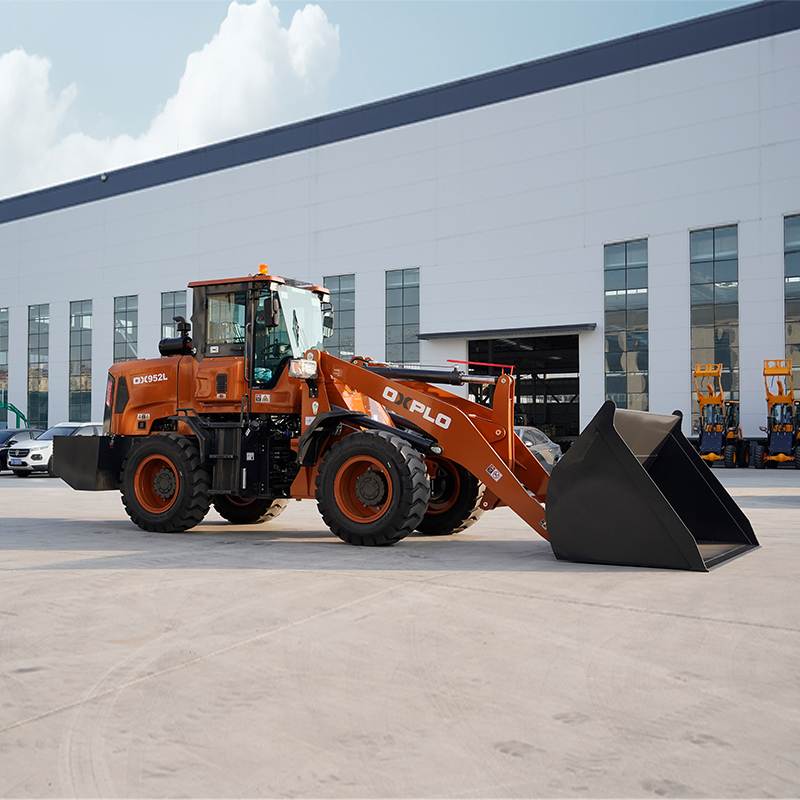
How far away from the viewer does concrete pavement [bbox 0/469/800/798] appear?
3.41m

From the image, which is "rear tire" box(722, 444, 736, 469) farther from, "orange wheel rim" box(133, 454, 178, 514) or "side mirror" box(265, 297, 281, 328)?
"orange wheel rim" box(133, 454, 178, 514)

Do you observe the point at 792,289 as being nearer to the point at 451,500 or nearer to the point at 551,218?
the point at 551,218

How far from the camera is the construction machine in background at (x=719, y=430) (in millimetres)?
30812

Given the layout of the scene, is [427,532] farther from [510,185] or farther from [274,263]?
[274,263]

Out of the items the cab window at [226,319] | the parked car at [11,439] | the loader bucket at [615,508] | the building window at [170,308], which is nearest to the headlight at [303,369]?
the cab window at [226,319]

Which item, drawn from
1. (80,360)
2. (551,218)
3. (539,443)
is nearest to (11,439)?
(539,443)

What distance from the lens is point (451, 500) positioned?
Result: 432 inches

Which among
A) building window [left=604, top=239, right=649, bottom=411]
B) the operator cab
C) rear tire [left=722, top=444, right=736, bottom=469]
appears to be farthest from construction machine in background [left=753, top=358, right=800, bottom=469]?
the operator cab

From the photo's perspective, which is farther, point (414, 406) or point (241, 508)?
point (241, 508)

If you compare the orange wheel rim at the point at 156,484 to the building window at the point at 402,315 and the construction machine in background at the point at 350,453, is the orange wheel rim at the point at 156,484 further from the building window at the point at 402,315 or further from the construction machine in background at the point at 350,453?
the building window at the point at 402,315

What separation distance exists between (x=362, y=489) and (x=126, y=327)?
43.2 metres

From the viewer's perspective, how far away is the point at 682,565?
779cm

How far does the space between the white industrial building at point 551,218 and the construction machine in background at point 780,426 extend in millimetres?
1258

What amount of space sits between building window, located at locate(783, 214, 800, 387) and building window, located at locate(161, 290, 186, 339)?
29.8 meters
